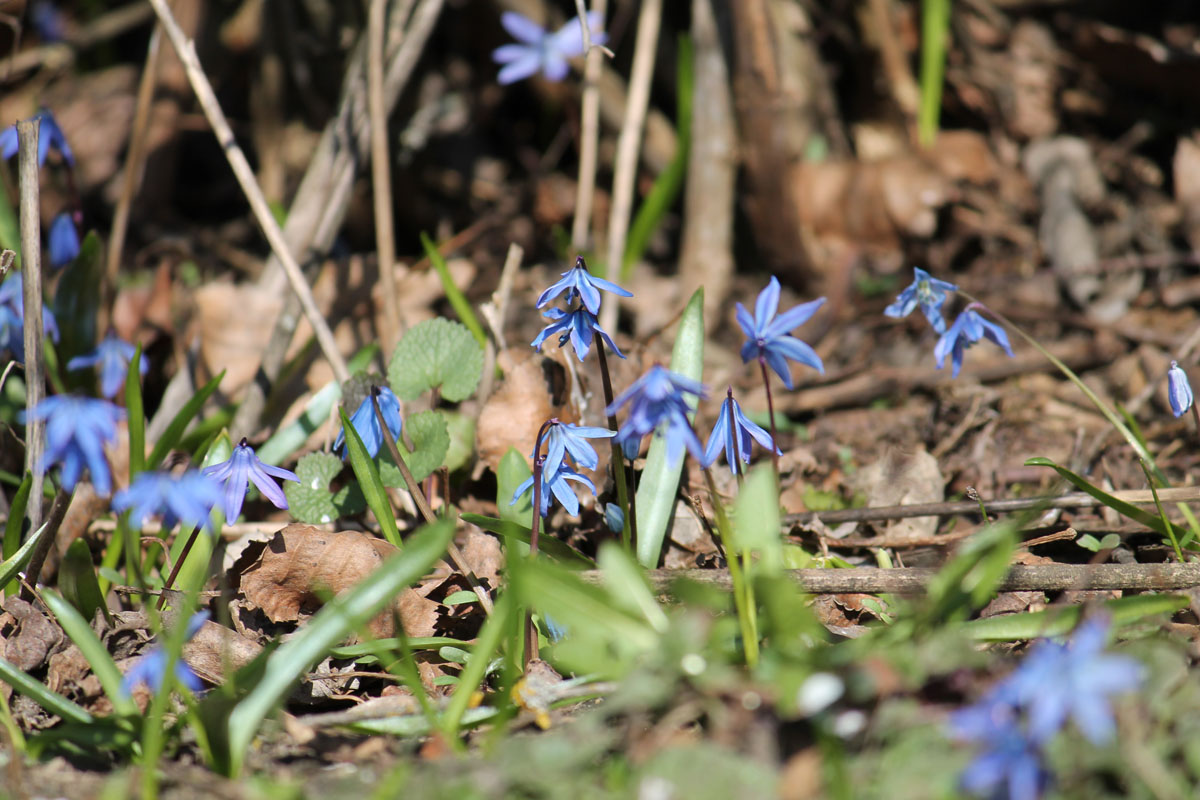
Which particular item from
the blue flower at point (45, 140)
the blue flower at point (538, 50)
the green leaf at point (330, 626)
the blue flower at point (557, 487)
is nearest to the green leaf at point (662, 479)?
the blue flower at point (557, 487)

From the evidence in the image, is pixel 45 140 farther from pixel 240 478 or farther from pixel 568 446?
pixel 568 446

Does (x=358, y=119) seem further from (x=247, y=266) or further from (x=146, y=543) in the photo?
(x=146, y=543)

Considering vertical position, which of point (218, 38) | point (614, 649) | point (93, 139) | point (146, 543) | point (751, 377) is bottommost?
point (751, 377)

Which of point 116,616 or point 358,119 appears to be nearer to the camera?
point 116,616

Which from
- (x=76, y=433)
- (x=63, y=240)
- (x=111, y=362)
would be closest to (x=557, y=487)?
(x=76, y=433)

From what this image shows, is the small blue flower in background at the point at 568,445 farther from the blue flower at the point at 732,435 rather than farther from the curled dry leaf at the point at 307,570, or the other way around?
the curled dry leaf at the point at 307,570

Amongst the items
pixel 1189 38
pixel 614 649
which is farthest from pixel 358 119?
pixel 1189 38

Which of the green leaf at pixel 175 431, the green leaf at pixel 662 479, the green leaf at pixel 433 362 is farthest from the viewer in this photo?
the green leaf at pixel 175 431
